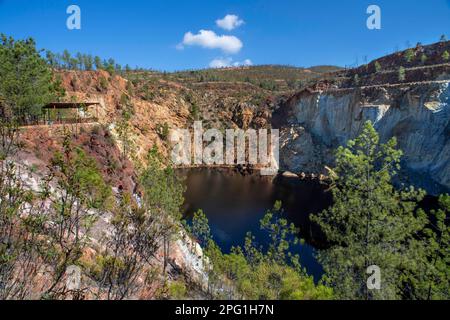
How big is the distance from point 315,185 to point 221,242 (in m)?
26.6

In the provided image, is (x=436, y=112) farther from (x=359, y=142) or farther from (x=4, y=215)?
(x=4, y=215)

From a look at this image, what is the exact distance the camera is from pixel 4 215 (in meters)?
7.38

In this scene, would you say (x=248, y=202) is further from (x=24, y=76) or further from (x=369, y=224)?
(x=369, y=224)

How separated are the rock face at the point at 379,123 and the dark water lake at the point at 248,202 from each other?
945 cm

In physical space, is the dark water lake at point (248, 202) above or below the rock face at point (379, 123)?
below

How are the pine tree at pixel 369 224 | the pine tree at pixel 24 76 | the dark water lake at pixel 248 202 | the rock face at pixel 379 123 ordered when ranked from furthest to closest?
the rock face at pixel 379 123, the dark water lake at pixel 248 202, the pine tree at pixel 24 76, the pine tree at pixel 369 224

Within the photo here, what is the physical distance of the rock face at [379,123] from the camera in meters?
38.1

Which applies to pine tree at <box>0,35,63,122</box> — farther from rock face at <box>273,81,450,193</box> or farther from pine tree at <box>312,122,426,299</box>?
rock face at <box>273,81,450,193</box>

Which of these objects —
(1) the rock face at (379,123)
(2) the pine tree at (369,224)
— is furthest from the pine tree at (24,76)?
(1) the rock face at (379,123)

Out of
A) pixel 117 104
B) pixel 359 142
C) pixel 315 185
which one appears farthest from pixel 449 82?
pixel 117 104

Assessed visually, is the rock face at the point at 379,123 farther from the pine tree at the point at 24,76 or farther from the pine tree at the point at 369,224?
the pine tree at the point at 24,76

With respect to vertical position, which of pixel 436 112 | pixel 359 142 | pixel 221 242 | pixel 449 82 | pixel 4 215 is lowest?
pixel 221 242

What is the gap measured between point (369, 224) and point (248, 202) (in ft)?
96.4
